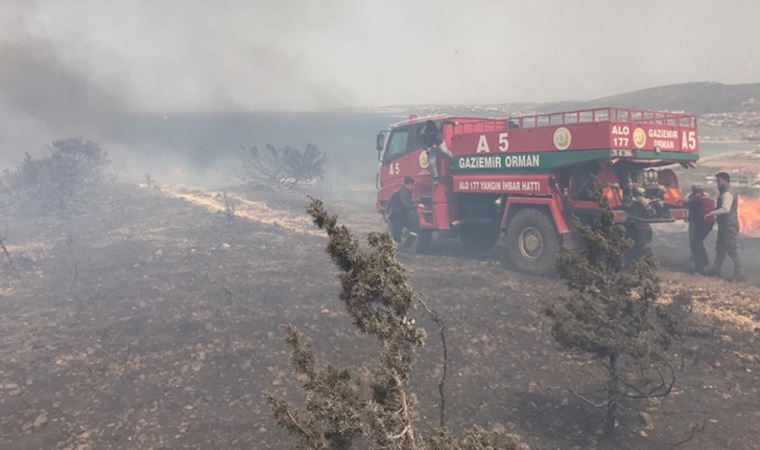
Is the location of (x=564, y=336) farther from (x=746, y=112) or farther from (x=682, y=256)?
(x=746, y=112)

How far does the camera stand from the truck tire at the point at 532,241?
28.3 feet

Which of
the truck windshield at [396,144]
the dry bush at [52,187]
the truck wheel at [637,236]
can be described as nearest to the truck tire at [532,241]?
the truck wheel at [637,236]

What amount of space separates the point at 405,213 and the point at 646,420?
7840 mm

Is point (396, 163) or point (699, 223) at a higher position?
point (396, 163)

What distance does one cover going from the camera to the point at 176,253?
11.4m

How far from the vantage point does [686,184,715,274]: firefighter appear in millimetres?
8633

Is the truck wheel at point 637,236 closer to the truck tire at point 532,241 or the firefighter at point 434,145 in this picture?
the truck tire at point 532,241

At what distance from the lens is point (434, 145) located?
10.3 meters

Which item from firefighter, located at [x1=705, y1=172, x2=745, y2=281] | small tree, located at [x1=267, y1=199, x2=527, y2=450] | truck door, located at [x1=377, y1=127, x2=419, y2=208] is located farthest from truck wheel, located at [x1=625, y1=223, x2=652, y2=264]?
small tree, located at [x1=267, y1=199, x2=527, y2=450]

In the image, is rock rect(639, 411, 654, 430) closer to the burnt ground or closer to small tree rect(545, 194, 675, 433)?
the burnt ground

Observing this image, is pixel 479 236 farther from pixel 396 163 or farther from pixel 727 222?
pixel 727 222

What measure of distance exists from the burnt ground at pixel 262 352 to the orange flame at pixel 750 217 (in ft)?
5.46

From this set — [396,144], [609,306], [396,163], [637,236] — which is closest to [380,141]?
[396,144]

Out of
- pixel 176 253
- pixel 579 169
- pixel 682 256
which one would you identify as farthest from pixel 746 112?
pixel 176 253
